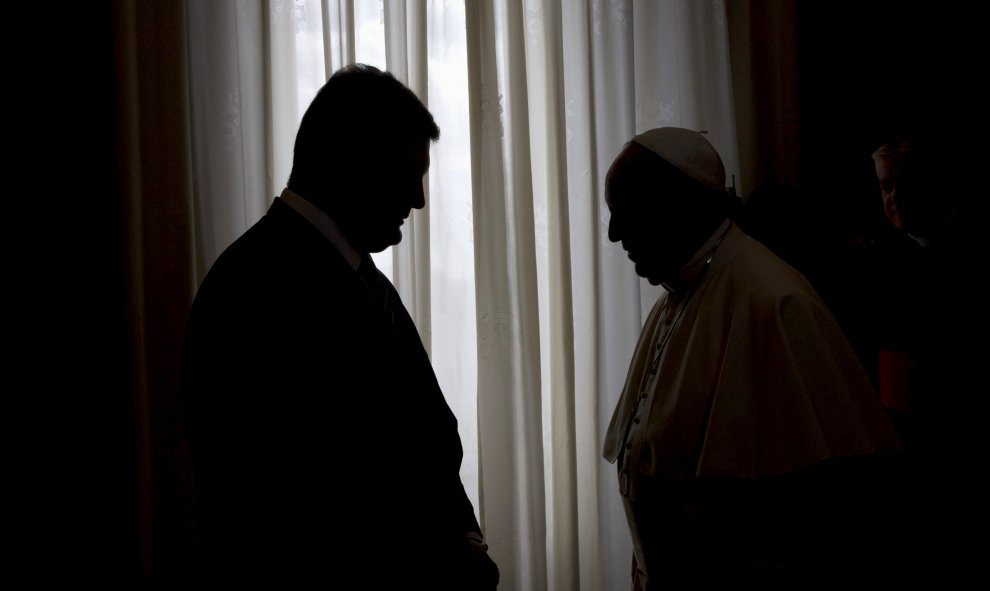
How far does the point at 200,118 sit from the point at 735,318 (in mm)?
1502

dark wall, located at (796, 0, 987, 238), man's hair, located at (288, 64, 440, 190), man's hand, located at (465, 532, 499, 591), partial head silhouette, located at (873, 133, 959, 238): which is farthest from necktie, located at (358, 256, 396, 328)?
dark wall, located at (796, 0, 987, 238)

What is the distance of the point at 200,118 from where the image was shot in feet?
6.46

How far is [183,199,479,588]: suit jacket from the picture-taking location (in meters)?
1.11

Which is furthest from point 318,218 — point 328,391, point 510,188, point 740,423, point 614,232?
point 510,188

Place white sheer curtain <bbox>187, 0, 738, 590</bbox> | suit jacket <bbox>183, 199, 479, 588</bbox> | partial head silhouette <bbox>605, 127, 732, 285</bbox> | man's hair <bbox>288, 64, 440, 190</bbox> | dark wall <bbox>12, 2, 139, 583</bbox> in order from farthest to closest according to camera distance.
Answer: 1. white sheer curtain <bbox>187, 0, 738, 590</bbox>
2. dark wall <bbox>12, 2, 139, 583</bbox>
3. partial head silhouette <bbox>605, 127, 732, 285</bbox>
4. man's hair <bbox>288, 64, 440, 190</bbox>
5. suit jacket <bbox>183, 199, 479, 588</bbox>

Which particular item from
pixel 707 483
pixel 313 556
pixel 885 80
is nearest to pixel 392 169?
pixel 313 556

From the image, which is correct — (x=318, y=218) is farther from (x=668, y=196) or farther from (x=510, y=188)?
(x=510, y=188)

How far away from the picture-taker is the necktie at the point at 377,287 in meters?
1.36

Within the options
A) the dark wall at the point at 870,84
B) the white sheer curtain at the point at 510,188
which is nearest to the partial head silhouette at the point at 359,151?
the white sheer curtain at the point at 510,188

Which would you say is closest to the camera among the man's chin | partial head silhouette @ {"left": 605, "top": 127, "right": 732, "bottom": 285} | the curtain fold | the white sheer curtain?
the man's chin

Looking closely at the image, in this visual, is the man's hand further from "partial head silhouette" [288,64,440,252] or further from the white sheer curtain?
the white sheer curtain

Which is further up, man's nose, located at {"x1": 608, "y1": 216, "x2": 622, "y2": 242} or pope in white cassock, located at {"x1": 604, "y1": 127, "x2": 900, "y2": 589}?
man's nose, located at {"x1": 608, "y1": 216, "x2": 622, "y2": 242}

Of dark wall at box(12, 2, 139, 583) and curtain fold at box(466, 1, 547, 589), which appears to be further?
curtain fold at box(466, 1, 547, 589)

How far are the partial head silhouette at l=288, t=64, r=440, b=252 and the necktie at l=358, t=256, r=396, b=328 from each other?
5 centimetres
